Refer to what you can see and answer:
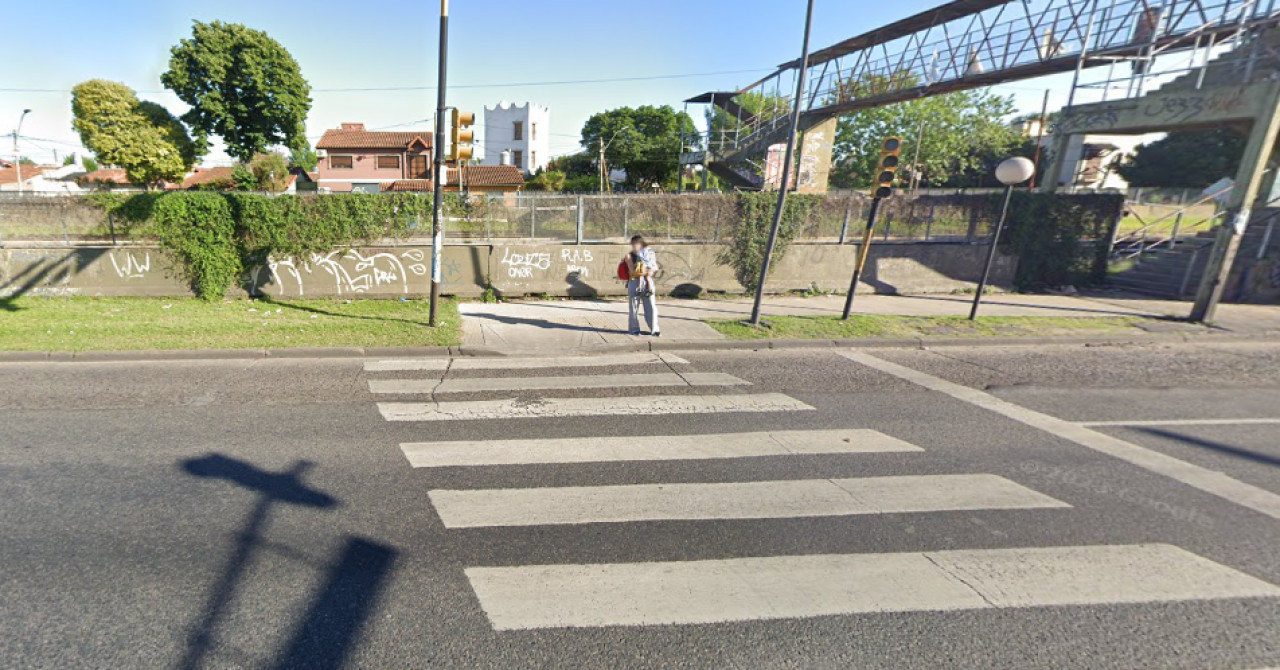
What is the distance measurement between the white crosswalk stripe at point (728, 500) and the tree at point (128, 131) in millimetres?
39063

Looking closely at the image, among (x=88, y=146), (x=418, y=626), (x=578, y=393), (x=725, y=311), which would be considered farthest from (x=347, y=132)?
(x=418, y=626)

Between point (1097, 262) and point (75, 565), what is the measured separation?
65.6ft

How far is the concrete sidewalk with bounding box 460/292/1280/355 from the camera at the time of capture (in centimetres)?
892

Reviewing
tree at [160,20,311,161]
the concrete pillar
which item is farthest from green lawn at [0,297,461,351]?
tree at [160,20,311,161]

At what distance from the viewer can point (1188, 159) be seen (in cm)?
3503

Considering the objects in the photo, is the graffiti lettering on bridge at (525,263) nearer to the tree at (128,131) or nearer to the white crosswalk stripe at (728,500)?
the white crosswalk stripe at (728,500)

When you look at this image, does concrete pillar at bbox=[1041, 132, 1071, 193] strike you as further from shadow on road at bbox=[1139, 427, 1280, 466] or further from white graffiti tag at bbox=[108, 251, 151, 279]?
white graffiti tag at bbox=[108, 251, 151, 279]

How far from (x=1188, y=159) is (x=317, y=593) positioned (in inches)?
2007

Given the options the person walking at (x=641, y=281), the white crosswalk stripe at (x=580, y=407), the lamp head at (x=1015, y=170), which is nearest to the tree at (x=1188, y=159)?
the lamp head at (x=1015, y=170)

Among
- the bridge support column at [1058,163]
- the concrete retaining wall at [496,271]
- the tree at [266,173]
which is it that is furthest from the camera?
the tree at [266,173]

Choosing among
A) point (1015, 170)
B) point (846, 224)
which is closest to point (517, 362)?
point (1015, 170)

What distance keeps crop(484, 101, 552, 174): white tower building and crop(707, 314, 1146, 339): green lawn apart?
183 feet

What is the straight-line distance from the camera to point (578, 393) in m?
6.33

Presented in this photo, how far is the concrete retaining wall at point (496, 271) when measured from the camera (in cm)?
1045
